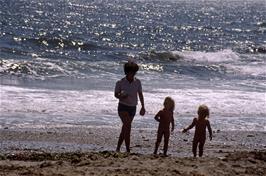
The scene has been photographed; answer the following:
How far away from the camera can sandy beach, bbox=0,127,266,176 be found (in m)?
8.52

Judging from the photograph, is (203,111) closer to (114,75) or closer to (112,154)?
(112,154)

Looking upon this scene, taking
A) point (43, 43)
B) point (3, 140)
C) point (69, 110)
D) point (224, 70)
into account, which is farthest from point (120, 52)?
point (3, 140)

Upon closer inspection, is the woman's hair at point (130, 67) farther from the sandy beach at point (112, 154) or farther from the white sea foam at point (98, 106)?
the white sea foam at point (98, 106)

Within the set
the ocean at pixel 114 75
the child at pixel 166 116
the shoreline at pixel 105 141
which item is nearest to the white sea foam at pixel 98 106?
the ocean at pixel 114 75

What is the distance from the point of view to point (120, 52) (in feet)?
102

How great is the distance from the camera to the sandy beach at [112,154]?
8.52 meters

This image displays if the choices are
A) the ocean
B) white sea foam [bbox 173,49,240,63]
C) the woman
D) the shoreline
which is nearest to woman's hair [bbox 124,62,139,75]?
the woman

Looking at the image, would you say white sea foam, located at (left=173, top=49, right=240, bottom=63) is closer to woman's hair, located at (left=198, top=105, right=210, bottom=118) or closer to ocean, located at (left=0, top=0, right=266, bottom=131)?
ocean, located at (left=0, top=0, right=266, bottom=131)

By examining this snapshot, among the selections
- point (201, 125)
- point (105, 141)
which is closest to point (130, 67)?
point (201, 125)

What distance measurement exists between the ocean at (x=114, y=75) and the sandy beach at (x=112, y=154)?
786 mm

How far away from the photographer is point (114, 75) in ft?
71.1

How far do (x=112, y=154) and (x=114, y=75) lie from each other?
12.2 metres

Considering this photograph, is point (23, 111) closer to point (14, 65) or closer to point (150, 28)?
point (14, 65)

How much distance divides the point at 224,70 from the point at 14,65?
8965 mm
